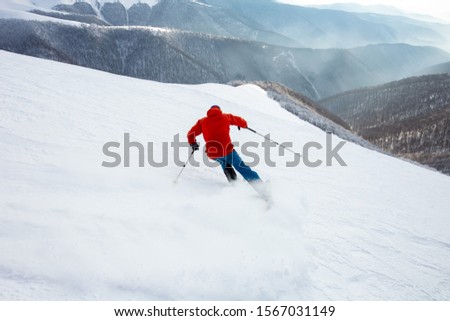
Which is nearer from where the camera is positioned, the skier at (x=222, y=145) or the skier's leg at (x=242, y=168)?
the skier's leg at (x=242, y=168)

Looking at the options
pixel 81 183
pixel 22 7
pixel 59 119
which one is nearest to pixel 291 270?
pixel 81 183

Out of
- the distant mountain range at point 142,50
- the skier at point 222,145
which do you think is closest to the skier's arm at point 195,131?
the skier at point 222,145

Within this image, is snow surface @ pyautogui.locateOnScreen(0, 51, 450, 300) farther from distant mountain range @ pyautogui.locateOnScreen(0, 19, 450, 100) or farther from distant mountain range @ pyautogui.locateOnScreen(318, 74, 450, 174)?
distant mountain range @ pyautogui.locateOnScreen(0, 19, 450, 100)

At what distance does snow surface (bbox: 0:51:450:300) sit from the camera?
334 cm

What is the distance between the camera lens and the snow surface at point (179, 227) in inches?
132

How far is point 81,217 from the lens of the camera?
13.2 ft

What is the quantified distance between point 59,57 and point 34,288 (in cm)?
13374

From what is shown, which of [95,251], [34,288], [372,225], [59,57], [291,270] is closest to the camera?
[34,288]

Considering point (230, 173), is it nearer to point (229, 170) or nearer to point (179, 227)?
point (229, 170)

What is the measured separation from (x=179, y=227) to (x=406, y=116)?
5243 inches

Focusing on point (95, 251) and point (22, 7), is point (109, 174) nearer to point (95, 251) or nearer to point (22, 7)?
point (95, 251)

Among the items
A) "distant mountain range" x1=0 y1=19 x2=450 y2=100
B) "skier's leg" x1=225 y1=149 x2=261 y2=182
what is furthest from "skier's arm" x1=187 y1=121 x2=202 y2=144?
"distant mountain range" x1=0 y1=19 x2=450 y2=100

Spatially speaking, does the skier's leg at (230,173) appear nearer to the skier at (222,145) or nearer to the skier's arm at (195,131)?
the skier at (222,145)

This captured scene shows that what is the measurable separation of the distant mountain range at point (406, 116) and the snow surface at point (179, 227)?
2137 inches
